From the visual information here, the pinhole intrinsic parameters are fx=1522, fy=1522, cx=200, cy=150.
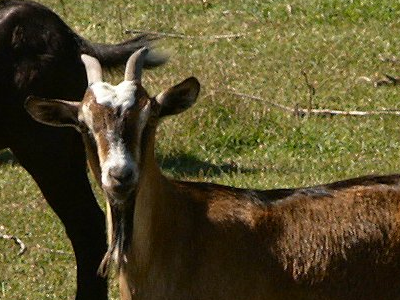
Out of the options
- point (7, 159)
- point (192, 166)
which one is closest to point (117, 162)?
point (192, 166)

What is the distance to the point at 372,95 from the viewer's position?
41.5 ft

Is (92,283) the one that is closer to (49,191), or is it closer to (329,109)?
(49,191)

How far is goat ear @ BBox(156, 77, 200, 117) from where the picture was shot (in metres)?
6.86

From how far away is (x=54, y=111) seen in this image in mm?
6848

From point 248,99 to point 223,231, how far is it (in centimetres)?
568

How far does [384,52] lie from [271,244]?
7208 mm

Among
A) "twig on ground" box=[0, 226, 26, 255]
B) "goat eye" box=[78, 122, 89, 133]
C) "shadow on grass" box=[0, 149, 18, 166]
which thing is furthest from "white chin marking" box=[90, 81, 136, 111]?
"shadow on grass" box=[0, 149, 18, 166]

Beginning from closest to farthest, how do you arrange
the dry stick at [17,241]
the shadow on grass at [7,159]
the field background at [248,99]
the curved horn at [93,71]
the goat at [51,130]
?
the curved horn at [93,71] < the goat at [51,130] < the dry stick at [17,241] < the field background at [248,99] < the shadow on grass at [7,159]

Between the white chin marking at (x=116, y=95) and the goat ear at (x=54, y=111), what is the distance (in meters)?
0.17

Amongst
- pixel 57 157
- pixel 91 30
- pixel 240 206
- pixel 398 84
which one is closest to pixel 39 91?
pixel 57 157

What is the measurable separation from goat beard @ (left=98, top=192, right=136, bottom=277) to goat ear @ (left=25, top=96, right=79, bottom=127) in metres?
0.48

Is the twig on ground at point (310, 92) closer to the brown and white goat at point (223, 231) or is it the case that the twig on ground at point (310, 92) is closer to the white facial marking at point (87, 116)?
the brown and white goat at point (223, 231)

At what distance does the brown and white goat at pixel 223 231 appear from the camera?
6641 mm

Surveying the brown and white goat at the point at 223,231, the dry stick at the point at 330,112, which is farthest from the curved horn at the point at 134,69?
the dry stick at the point at 330,112
